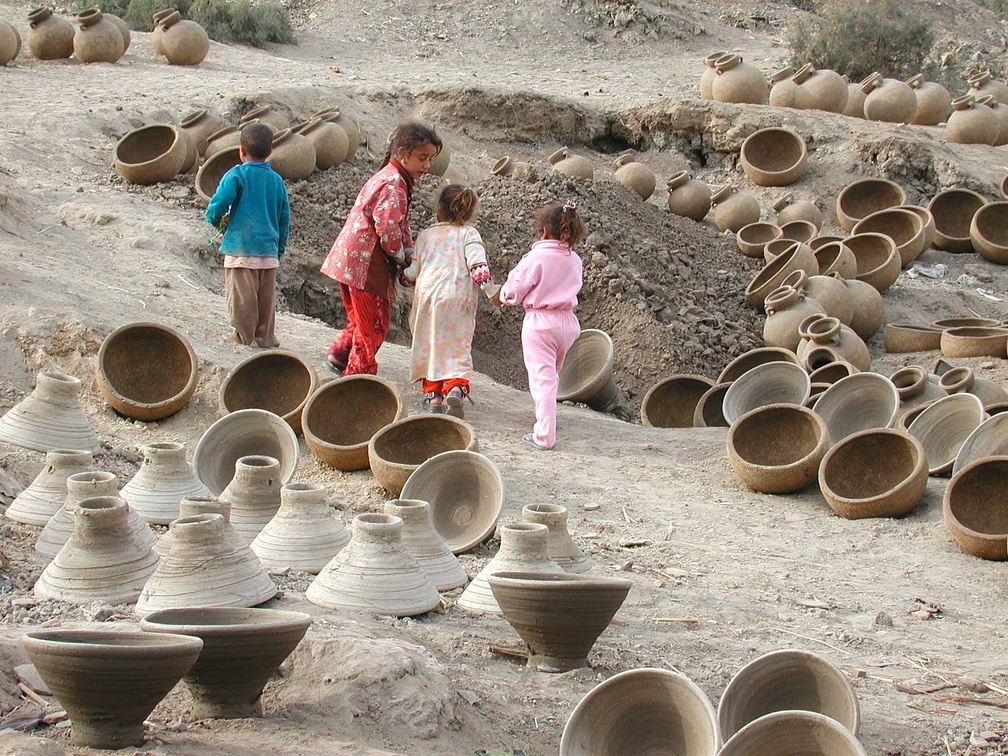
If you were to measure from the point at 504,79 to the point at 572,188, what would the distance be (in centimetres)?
594

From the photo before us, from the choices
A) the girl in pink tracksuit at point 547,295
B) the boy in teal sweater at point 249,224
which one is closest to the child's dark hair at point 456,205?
the girl in pink tracksuit at point 547,295

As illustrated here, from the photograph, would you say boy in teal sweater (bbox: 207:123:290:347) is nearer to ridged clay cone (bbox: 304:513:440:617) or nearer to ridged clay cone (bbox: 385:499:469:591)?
ridged clay cone (bbox: 385:499:469:591)

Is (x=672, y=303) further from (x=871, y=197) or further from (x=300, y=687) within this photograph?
(x=300, y=687)

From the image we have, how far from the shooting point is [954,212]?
1428cm

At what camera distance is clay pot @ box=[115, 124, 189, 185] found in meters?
A: 10.4

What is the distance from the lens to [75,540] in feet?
13.0

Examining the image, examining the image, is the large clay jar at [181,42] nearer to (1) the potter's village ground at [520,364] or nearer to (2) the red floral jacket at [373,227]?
(1) the potter's village ground at [520,364]

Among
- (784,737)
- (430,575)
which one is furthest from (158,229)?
(784,737)

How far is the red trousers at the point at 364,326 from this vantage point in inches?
277

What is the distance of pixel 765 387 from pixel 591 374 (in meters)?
1.27

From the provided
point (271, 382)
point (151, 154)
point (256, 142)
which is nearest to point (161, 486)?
point (271, 382)

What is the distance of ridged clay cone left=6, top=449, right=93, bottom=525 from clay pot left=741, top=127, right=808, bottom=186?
11492 mm

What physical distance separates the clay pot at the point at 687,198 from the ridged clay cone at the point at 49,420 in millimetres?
9239

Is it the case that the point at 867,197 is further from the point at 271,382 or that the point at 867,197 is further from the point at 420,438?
the point at 420,438
